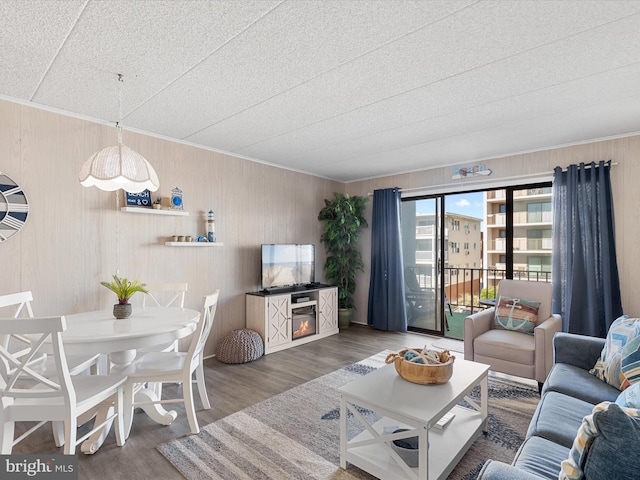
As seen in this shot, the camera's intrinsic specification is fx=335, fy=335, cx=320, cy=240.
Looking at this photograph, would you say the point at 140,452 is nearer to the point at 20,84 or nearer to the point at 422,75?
the point at 20,84

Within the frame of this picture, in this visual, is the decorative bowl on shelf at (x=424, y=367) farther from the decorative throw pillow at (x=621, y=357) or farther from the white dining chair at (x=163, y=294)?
the white dining chair at (x=163, y=294)

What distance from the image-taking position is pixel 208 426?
2365 mm

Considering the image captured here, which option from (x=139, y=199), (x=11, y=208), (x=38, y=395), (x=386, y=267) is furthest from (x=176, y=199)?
(x=386, y=267)

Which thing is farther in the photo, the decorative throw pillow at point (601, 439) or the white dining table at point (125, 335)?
the white dining table at point (125, 335)

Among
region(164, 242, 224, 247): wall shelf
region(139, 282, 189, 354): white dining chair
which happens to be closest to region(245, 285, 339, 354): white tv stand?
region(164, 242, 224, 247): wall shelf

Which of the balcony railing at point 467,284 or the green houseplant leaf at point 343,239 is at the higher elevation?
the green houseplant leaf at point 343,239

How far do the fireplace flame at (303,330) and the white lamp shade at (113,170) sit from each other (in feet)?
9.08

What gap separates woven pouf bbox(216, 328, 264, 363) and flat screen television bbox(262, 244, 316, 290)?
0.67 meters

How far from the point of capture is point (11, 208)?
2.59 metres

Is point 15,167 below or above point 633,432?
above

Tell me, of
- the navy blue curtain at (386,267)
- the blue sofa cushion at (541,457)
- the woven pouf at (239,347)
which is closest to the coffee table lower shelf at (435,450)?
the blue sofa cushion at (541,457)

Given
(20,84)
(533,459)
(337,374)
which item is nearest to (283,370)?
(337,374)

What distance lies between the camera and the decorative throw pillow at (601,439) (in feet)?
2.77

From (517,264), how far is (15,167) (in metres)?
5.33
